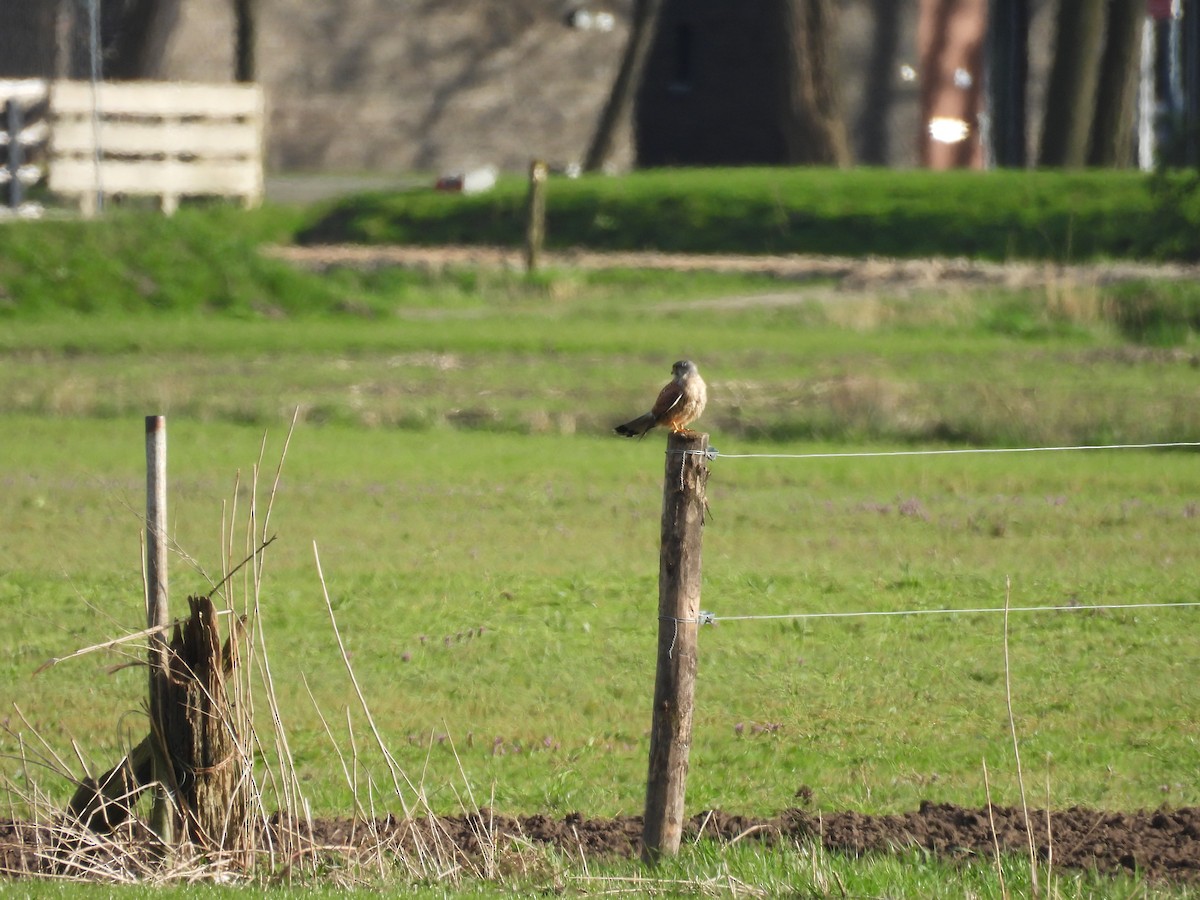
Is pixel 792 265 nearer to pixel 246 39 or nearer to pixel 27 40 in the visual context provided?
pixel 246 39

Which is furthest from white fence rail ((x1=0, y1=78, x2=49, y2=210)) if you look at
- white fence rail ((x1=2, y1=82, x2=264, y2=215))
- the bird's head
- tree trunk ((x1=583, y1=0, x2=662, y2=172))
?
the bird's head

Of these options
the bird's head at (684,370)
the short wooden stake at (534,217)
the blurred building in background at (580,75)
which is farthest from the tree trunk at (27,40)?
the bird's head at (684,370)

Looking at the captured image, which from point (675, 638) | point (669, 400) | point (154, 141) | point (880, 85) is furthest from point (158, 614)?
point (880, 85)

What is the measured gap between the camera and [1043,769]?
8.62m

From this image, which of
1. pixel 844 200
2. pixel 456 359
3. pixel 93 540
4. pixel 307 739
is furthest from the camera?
pixel 844 200

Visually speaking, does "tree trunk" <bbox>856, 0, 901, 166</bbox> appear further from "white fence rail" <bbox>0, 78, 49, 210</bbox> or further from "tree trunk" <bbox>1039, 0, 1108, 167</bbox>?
"white fence rail" <bbox>0, 78, 49, 210</bbox>

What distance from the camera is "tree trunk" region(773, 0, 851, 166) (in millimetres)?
36906

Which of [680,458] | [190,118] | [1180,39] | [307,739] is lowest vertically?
[307,739]

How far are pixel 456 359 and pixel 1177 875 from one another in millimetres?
15617

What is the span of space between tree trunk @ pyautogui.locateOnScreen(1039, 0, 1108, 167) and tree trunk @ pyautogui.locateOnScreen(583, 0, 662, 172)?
750 centimetres

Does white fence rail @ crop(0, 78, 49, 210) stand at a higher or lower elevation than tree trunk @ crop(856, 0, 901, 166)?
lower

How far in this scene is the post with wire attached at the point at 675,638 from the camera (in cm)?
693

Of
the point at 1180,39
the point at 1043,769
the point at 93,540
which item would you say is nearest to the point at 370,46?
the point at 1180,39

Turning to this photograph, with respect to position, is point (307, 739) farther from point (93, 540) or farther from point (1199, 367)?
point (1199, 367)
